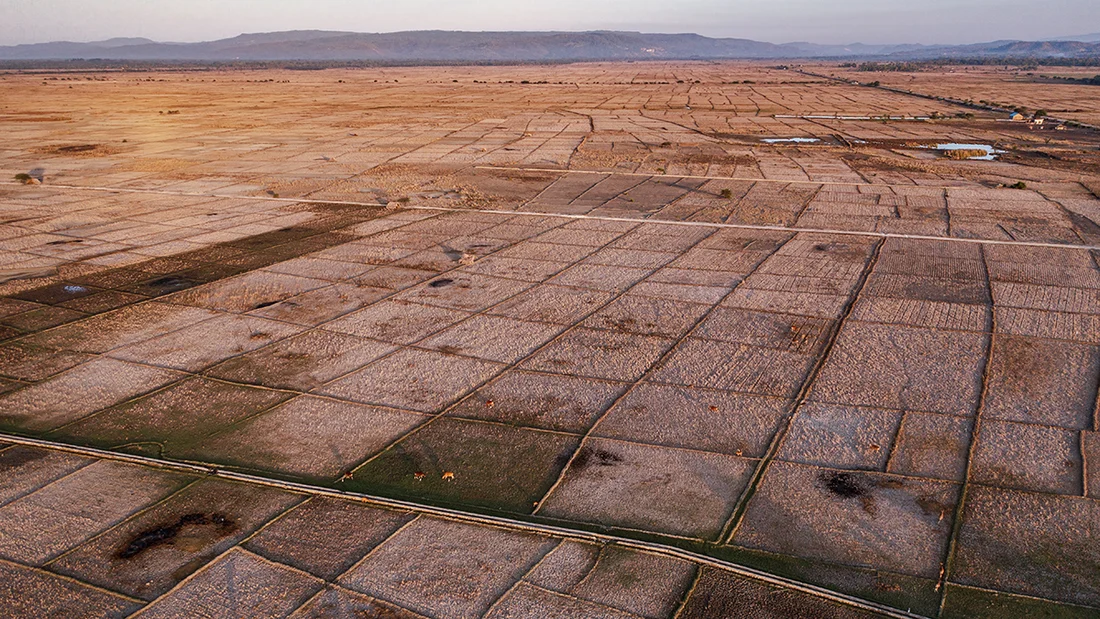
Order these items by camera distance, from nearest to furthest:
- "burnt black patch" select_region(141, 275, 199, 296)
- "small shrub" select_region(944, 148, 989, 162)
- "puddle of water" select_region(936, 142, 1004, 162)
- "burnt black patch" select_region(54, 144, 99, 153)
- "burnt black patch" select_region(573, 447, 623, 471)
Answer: "burnt black patch" select_region(573, 447, 623, 471) → "burnt black patch" select_region(141, 275, 199, 296) → "small shrub" select_region(944, 148, 989, 162) → "puddle of water" select_region(936, 142, 1004, 162) → "burnt black patch" select_region(54, 144, 99, 153)

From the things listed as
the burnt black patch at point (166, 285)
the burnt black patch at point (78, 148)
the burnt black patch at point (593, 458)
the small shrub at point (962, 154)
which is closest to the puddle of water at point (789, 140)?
the small shrub at point (962, 154)

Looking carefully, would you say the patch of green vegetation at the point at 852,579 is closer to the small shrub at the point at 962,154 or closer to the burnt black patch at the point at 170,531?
the burnt black patch at the point at 170,531

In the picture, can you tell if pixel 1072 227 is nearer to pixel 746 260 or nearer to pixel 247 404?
pixel 746 260

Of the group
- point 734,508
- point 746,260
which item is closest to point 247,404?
point 734,508

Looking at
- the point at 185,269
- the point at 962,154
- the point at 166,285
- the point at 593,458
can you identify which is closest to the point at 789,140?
the point at 962,154

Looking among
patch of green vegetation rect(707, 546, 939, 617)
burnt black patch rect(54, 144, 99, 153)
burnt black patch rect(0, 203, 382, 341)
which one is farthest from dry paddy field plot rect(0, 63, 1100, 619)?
burnt black patch rect(54, 144, 99, 153)

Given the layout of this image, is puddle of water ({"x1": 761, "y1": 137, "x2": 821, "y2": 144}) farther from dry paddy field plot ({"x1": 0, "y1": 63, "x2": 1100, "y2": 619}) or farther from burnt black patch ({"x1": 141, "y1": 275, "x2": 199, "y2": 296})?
burnt black patch ({"x1": 141, "y1": 275, "x2": 199, "y2": 296})
